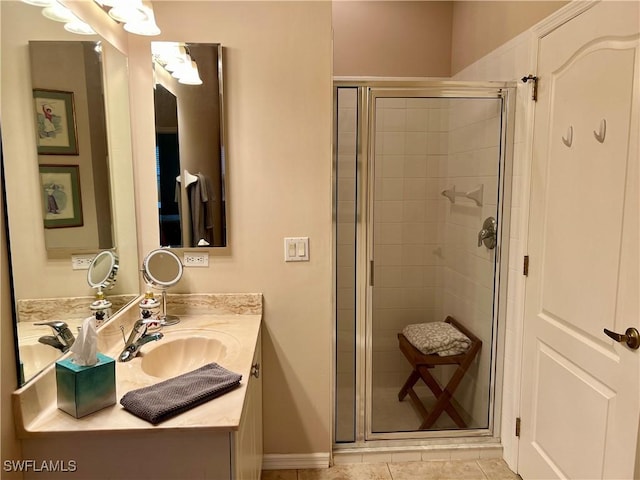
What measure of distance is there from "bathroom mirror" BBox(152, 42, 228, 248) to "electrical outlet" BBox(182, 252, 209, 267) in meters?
0.05

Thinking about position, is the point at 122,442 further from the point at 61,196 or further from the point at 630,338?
the point at 630,338

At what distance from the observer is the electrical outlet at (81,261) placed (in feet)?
4.49

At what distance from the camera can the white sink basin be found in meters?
1.61

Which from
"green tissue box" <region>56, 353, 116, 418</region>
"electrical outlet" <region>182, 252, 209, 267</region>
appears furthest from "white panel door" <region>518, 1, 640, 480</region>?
"green tissue box" <region>56, 353, 116, 418</region>

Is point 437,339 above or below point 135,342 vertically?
below

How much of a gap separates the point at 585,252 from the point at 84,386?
1.74m

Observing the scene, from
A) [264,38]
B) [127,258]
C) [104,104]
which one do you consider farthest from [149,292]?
[264,38]

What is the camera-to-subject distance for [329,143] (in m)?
1.92

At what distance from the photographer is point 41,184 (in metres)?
1.21

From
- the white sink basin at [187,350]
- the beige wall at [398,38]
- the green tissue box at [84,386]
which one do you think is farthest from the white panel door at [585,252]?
the green tissue box at [84,386]

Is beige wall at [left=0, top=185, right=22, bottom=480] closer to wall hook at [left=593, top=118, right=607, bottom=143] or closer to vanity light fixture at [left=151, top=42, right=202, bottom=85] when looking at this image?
vanity light fixture at [left=151, top=42, right=202, bottom=85]

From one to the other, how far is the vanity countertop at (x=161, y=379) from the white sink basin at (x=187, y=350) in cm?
1

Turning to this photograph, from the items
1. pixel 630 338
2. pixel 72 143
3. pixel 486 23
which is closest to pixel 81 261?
pixel 72 143

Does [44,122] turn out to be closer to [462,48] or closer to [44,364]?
[44,364]
